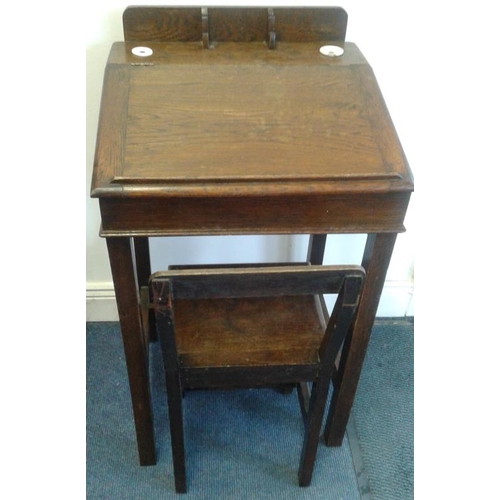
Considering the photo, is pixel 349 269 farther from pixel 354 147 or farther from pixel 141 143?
pixel 141 143

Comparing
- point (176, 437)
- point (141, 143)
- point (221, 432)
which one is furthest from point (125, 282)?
point (221, 432)

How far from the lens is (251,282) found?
93 centimetres

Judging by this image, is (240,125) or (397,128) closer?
(240,125)

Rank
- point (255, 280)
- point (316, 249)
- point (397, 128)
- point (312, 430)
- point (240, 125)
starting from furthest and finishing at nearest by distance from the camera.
Result: point (316, 249)
point (397, 128)
point (312, 430)
point (240, 125)
point (255, 280)

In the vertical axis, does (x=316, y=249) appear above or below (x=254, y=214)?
below

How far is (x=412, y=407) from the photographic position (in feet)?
5.51

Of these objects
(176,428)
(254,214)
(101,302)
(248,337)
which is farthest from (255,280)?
(101,302)

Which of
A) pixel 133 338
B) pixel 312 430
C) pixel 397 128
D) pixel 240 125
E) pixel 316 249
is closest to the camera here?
pixel 240 125

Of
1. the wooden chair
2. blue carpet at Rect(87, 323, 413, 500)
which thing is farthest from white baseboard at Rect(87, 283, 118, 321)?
the wooden chair

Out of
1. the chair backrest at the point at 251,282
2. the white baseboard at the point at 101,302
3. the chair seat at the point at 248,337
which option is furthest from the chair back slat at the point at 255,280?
the white baseboard at the point at 101,302

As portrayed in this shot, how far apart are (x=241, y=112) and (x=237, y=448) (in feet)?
2.99

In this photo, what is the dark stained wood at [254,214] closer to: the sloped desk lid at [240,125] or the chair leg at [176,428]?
the sloped desk lid at [240,125]

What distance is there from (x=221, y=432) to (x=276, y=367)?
0.48 m

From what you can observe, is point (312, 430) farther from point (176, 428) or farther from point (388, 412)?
point (388, 412)
